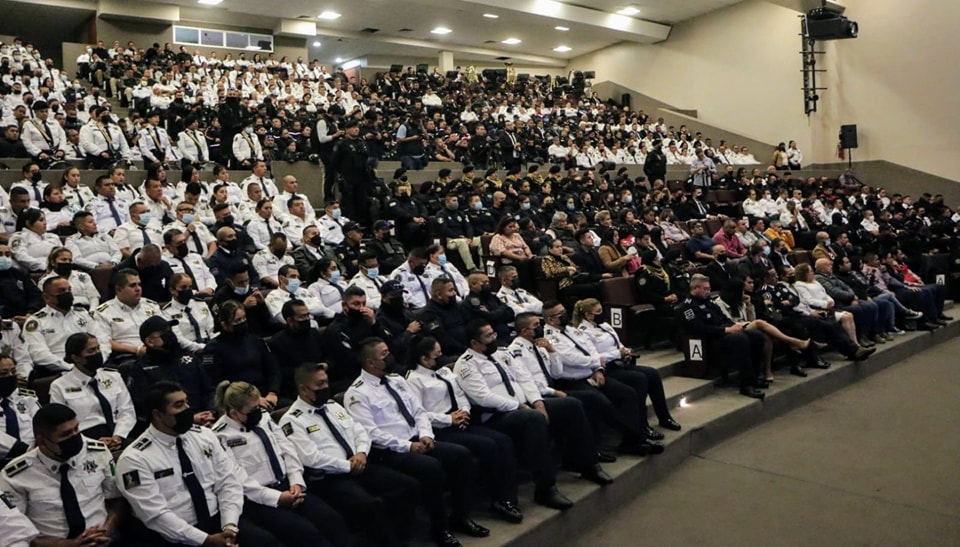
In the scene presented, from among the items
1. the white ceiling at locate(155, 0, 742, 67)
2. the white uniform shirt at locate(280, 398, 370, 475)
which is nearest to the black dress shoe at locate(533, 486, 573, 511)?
the white uniform shirt at locate(280, 398, 370, 475)

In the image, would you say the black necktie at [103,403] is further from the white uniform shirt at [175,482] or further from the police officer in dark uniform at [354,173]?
the police officer in dark uniform at [354,173]

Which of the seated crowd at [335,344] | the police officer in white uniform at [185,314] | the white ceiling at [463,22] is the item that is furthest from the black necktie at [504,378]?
the white ceiling at [463,22]

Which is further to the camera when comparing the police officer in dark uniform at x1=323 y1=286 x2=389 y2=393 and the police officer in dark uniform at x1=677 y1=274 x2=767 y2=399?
the police officer in dark uniform at x1=677 y1=274 x2=767 y2=399

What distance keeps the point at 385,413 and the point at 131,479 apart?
4.40ft

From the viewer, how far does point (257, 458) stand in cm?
338


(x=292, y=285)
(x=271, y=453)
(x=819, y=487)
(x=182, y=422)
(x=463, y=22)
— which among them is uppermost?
(x=463, y=22)

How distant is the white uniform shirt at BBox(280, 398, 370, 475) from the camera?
3.51 m

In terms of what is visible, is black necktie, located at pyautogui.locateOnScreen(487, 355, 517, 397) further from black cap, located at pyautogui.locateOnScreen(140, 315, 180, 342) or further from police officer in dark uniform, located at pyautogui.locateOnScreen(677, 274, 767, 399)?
police officer in dark uniform, located at pyautogui.locateOnScreen(677, 274, 767, 399)

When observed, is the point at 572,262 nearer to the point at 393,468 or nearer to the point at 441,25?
the point at 393,468

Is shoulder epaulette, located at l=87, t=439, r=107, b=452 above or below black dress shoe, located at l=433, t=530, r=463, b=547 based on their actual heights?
above

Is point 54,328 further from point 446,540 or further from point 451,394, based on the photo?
point 446,540

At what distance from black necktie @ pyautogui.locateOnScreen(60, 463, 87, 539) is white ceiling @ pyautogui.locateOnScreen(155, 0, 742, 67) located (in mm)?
16199

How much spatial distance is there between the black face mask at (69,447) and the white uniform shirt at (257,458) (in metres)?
0.59

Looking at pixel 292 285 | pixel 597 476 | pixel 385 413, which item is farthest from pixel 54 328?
pixel 597 476
